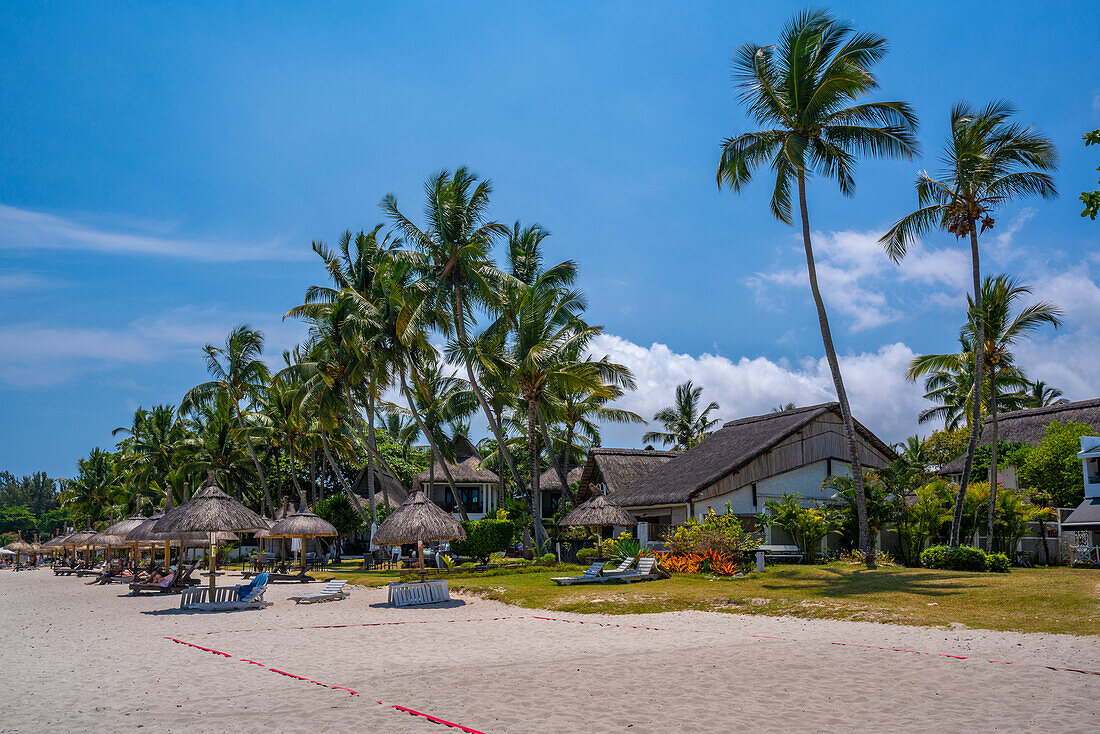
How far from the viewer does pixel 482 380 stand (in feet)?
95.4

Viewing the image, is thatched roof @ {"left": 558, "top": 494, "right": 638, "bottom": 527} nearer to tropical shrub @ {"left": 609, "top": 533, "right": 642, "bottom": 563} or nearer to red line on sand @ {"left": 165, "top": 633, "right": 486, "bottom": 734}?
tropical shrub @ {"left": 609, "top": 533, "right": 642, "bottom": 563}

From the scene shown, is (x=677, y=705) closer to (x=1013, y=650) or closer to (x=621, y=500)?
(x=1013, y=650)

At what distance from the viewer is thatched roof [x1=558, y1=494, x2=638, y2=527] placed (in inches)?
895

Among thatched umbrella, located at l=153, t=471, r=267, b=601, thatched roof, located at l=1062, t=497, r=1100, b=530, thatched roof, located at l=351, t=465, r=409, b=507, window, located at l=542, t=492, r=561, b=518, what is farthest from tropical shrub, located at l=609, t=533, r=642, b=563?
window, located at l=542, t=492, r=561, b=518

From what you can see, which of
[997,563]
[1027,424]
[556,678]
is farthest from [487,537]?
[1027,424]

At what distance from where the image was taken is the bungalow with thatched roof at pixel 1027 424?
29797 millimetres

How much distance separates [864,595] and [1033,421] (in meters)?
22.0

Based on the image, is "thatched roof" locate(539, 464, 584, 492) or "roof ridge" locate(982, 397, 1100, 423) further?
"thatched roof" locate(539, 464, 584, 492)

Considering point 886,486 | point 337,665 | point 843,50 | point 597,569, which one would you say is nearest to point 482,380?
point 597,569

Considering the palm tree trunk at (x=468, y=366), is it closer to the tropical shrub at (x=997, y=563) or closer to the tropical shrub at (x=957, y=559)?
the tropical shrub at (x=957, y=559)

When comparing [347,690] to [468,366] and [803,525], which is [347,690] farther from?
[468,366]

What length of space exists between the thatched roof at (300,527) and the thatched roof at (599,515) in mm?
8011

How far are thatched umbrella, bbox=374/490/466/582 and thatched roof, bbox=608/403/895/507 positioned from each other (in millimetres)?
8739

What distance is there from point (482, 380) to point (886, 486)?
1408 cm
